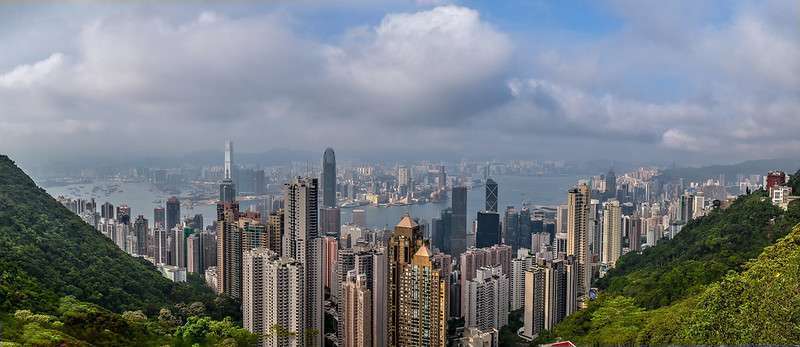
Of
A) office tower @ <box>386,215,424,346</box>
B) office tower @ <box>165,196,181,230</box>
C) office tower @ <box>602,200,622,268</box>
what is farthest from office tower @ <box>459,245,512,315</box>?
office tower @ <box>165,196,181,230</box>

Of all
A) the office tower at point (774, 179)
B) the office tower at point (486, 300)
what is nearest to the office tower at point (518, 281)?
the office tower at point (486, 300)

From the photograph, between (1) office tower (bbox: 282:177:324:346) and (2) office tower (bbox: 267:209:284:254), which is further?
(2) office tower (bbox: 267:209:284:254)

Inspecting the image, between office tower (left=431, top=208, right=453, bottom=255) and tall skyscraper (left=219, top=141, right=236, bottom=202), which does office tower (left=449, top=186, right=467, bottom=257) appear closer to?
office tower (left=431, top=208, right=453, bottom=255)

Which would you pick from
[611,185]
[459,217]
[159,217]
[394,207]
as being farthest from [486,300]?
[159,217]

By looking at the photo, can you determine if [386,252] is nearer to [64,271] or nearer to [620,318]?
[620,318]

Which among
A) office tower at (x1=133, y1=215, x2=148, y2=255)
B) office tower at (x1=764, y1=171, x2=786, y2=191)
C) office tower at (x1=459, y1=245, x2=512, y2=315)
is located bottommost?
office tower at (x1=459, y1=245, x2=512, y2=315)

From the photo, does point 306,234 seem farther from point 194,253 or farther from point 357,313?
point 194,253

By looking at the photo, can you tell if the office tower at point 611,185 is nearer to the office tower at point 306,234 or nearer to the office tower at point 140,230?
the office tower at point 306,234
